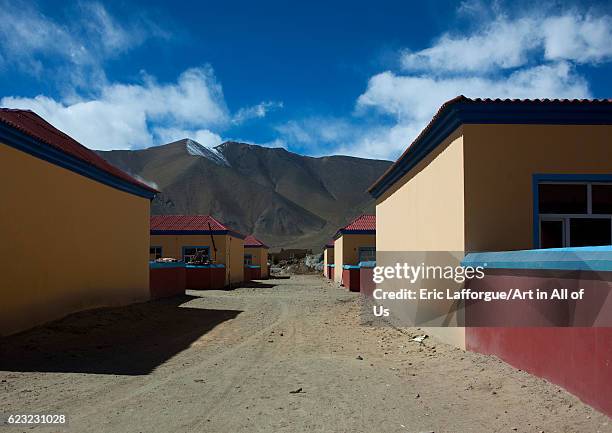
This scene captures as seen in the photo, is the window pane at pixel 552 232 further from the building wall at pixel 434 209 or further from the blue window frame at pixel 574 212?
the building wall at pixel 434 209

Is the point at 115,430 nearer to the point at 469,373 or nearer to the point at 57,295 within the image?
the point at 469,373

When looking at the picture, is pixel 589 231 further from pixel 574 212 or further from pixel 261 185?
pixel 261 185

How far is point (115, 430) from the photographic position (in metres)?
4.95

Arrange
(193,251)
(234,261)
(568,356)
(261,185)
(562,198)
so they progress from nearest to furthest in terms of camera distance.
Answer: (568,356) < (562,198) < (193,251) < (234,261) < (261,185)

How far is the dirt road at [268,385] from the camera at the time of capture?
16.9 ft

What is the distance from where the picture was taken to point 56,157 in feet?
38.3

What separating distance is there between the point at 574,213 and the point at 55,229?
10353mm

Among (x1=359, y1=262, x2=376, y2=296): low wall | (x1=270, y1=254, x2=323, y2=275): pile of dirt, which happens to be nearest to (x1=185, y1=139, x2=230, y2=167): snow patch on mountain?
(x1=270, y1=254, x2=323, y2=275): pile of dirt

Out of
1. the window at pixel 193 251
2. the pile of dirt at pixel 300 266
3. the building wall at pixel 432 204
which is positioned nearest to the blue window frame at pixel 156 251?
the window at pixel 193 251

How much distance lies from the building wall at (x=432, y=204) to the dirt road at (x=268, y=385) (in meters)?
2.04

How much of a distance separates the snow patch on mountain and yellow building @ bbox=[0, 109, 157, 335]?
131418 mm

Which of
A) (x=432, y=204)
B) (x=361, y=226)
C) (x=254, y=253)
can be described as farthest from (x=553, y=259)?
(x=254, y=253)

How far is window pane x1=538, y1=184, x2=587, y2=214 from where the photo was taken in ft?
29.0

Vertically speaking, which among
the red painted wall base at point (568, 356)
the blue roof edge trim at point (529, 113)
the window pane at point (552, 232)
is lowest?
the red painted wall base at point (568, 356)
